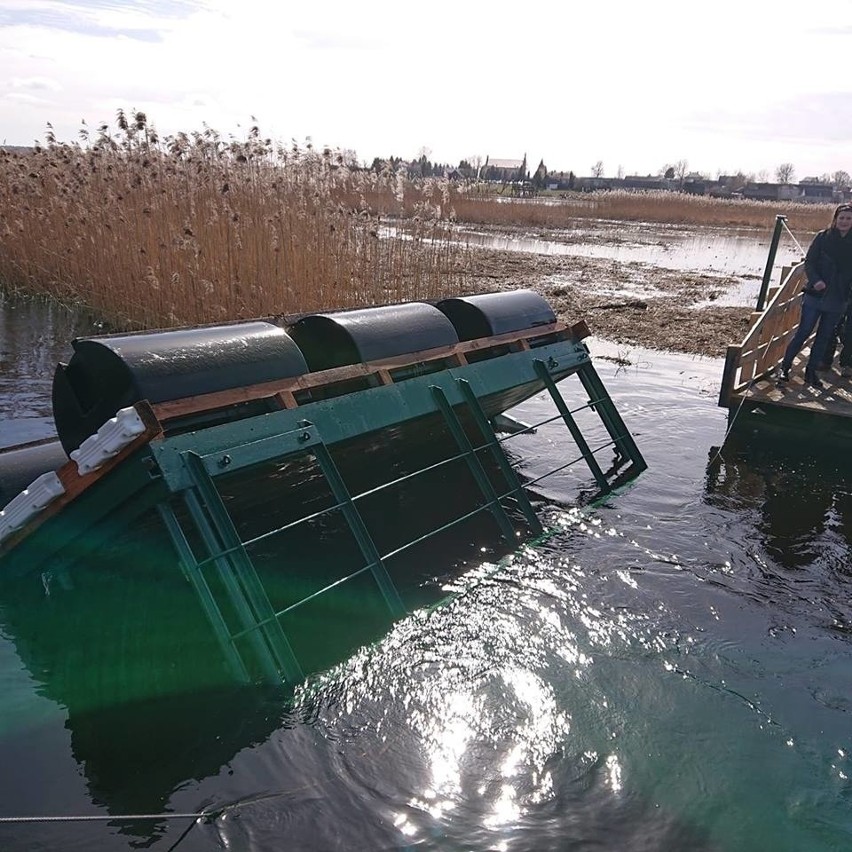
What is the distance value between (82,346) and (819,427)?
251 inches

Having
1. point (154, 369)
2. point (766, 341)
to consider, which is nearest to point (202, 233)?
point (154, 369)

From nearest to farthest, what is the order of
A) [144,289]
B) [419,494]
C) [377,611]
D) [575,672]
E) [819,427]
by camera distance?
1. [575,672]
2. [377,611]
3. [419,494]
4. [819,427]
5. [144,289]

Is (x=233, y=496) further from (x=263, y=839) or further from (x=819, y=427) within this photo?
(x=819, y=427)

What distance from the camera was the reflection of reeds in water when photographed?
8.47 metres

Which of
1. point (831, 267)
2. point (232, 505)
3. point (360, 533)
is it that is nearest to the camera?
point (360, 533)

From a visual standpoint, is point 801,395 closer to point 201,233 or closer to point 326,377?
point 326,377

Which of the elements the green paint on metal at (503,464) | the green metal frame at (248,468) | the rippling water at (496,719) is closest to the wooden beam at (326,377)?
the green metal frame at (248,468)

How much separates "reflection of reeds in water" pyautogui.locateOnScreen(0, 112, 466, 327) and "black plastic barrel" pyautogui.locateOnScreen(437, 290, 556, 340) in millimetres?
2872

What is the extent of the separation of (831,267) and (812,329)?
0.70 meters

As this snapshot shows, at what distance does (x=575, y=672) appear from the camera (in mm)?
3699

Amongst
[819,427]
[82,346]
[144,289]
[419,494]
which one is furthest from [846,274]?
[144,289]

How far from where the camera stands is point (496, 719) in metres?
3.36

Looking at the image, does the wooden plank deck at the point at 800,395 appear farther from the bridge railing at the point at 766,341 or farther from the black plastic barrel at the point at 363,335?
the black plastic barrel at the point at 363,335

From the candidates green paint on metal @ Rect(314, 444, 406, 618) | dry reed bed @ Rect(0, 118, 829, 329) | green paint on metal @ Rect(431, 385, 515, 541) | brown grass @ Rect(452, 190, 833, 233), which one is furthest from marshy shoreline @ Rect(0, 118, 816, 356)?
brown grass @ Rect(452, 190, 833, 233)
